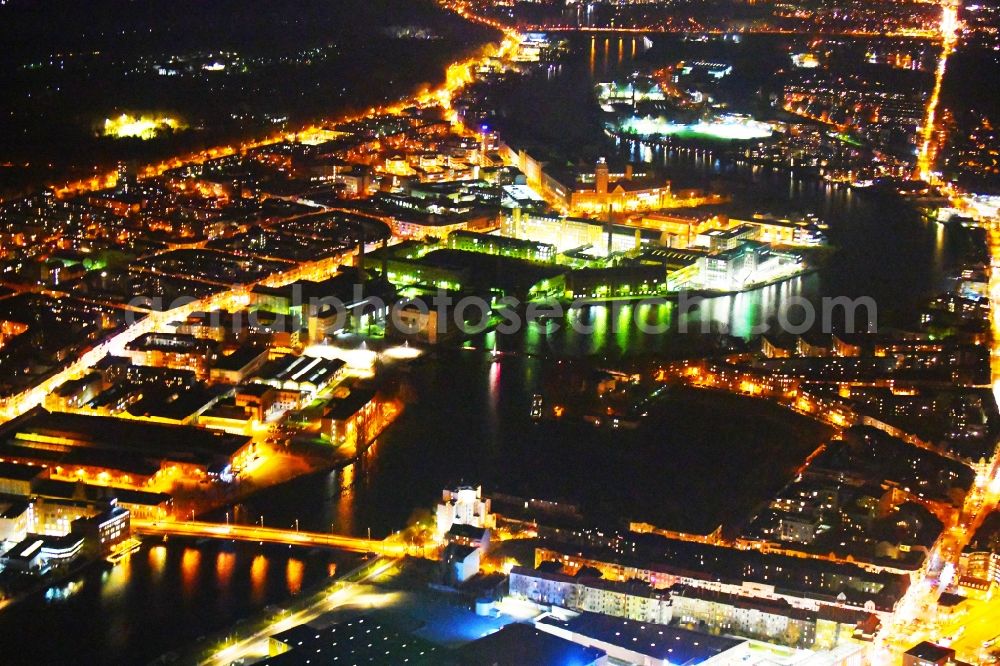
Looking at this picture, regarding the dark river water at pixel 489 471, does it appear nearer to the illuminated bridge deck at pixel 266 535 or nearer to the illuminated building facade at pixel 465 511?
the illuminated bridge deck at pixel 266 535

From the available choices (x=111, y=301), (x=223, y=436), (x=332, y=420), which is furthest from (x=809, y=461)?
(x=111, y=301)

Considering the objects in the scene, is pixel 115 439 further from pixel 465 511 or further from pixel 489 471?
pixel 465 511

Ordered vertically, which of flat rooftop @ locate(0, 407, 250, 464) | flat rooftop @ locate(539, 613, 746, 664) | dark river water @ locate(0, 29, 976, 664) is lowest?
dark river water @ locate(0, 29, 976, 664)

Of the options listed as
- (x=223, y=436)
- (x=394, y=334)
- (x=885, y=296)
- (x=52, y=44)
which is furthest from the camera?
(x=52, y=44)

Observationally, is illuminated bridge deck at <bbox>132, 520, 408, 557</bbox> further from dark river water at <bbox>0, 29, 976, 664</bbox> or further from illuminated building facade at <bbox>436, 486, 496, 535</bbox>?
illuminated building facade at <bbox>436, 486, 496, 535</bbox>

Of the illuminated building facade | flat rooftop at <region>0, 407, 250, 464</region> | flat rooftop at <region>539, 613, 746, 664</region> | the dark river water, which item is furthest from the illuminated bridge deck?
flat rooftop at <region>539, 613, 746, 664</region>

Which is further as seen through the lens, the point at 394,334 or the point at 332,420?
the point at 394,334

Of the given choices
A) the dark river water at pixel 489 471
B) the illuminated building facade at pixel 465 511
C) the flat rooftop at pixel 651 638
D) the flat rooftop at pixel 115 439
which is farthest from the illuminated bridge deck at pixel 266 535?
the flat rooftop at pixel 651 638

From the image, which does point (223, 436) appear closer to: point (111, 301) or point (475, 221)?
point (111, 301)
